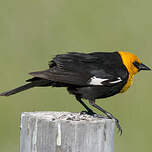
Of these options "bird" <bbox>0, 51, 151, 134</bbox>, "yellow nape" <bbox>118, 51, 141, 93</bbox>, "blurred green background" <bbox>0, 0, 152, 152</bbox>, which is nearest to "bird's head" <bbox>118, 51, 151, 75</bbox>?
"yellow nape" <bbox>118, 51, 141, 93</bbox>

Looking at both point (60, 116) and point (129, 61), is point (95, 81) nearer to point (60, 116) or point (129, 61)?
point (129, 61)

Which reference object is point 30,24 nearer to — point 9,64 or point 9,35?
point 9,35

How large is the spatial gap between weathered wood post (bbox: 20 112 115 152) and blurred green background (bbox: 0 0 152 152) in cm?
318

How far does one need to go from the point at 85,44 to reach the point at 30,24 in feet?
3.30

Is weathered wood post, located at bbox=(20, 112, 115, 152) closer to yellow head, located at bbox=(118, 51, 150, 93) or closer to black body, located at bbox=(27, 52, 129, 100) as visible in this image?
black body, located at bbox=(27, 52, 129, 100)

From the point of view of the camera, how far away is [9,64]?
7.62 metres

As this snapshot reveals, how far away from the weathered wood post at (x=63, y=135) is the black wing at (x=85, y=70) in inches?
43.5

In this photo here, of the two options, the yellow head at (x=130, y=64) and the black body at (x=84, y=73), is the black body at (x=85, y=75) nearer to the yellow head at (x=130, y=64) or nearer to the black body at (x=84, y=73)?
the black body at (x=84, y=73)

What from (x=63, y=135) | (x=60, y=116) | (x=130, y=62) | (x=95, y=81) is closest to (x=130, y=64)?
(x=130, y=62)

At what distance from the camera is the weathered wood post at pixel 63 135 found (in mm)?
3311

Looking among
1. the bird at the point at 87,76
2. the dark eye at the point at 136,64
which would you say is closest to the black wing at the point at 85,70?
the bird at the point at 87,76

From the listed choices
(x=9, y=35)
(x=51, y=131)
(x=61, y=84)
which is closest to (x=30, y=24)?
(x=9, y=35)

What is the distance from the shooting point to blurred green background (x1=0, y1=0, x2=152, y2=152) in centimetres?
695

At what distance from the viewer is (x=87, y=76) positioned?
482 cm
